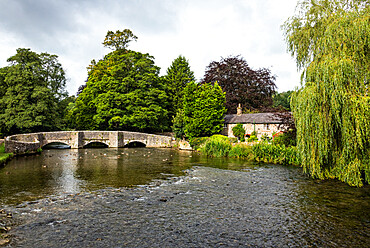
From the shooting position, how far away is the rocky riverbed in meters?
7.45

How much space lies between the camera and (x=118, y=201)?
11.1 m

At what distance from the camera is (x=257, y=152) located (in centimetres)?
2330

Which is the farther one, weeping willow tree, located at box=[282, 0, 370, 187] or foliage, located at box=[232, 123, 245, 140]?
foliage, located at box=[232, 123, 245, 140]

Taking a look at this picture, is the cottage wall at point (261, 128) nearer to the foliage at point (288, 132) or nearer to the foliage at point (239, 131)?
the foliage at point (239, 131)

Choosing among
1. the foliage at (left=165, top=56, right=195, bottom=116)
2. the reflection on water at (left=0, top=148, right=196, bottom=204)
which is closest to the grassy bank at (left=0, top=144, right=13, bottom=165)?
the reflection on water at (left=0, top=148, right=196, bottom=204)

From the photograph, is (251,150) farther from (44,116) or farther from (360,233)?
(44,116)

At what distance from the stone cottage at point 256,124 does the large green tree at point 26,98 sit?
24877mm

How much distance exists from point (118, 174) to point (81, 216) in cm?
806

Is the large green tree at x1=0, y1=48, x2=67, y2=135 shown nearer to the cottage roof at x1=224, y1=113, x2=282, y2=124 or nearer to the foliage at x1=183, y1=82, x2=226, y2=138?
the foliage at x1=183, y1=82, x2=226, y2=138

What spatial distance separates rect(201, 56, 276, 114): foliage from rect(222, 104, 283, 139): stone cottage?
736cm

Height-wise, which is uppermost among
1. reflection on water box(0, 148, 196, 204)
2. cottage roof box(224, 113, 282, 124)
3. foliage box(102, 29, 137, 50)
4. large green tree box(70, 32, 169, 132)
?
foliage box(102, 29, 137, 50)

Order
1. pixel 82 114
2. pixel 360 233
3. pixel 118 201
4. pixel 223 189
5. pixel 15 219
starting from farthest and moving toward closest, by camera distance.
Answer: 1. pixel 82 114
2. pixel 223 189
3. pixel 118 201
4. pixel 15 219
5. pixel 360 233

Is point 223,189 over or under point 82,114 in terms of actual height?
under

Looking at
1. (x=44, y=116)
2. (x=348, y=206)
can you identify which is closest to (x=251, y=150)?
(x=348, y=206)
